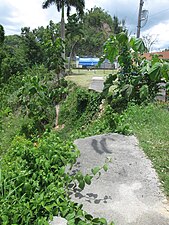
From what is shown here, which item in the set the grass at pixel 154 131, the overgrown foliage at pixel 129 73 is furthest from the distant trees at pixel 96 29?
the grass at pixel 154 131

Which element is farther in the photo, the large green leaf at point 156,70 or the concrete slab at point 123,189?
the large green leaf at point 156,70

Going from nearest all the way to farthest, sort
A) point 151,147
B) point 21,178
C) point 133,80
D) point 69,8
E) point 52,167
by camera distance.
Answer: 1. point 21,178
2. point 52,167
3. point 151,147
4. point 133,80
5. point 69,8

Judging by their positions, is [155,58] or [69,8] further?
[69,8]

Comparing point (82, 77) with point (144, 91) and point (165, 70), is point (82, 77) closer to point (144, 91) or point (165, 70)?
point (144, 91)

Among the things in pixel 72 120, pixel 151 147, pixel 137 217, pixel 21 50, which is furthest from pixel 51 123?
pixel 21 50

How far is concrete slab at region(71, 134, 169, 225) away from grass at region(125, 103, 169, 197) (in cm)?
12

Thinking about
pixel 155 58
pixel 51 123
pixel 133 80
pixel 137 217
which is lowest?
pixel 51 123

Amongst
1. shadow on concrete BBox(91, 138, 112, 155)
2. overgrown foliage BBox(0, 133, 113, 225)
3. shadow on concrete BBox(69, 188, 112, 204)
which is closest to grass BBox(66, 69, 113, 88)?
shadow on concrete BBox(91, 138, 112, 155)

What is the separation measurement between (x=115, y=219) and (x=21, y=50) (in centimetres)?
1895

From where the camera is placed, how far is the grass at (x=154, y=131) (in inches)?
130

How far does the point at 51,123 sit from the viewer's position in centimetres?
975

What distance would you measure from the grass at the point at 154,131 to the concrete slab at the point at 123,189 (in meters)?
0.12

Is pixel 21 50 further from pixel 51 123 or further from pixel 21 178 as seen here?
pixel 21 178

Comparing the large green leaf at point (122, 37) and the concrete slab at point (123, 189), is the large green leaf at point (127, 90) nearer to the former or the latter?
the large green leaf at point (122, 37)
